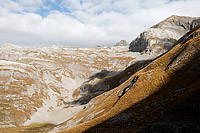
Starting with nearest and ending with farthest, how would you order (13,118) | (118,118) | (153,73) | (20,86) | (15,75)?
(118,118) < (153,73) < (13,118) < (20,86) < (15,75)

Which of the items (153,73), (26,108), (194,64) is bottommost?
(26,108)

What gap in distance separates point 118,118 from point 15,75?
157m

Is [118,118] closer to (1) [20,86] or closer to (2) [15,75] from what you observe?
(1) [20,86]

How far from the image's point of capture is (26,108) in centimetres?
11331

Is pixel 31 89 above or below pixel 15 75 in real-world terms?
below

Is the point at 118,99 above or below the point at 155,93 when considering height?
below

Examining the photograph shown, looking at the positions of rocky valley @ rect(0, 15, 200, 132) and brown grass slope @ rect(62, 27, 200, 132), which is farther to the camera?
brown grass slope @ rect(62, 27, 200, 132)

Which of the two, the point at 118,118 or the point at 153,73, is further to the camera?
the point at 153,73

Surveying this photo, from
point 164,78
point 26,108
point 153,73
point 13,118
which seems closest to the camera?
point 164,78

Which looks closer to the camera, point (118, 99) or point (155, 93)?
point (155, 93)

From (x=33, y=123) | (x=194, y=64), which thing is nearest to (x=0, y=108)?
(x=33, y=123)

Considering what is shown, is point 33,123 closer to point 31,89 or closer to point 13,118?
point 13,118

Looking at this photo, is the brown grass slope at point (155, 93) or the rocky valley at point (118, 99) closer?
the rocky valley at point (118, 99)

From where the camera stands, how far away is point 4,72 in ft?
465
